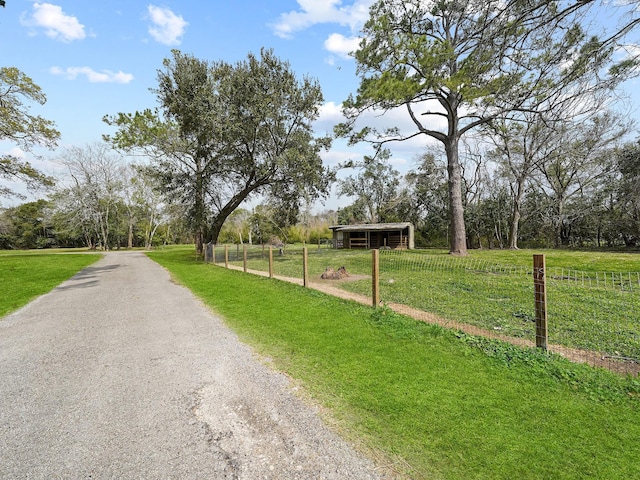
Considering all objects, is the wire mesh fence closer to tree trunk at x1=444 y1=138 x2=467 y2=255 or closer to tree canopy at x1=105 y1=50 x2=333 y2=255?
tree trunk at x1=444 y1=138 x2=467 y2=255

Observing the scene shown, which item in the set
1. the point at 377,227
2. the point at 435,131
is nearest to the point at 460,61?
the point at 435,131

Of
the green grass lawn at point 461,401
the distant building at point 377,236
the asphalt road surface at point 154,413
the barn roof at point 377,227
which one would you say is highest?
the barn roof at point 377,227

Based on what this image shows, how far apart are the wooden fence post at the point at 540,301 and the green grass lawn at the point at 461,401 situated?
0.25 meters

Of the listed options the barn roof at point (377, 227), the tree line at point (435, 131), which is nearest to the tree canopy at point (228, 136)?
the tree line at point (435, 131)

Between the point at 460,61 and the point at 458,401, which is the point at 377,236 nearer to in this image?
the point at 460,61

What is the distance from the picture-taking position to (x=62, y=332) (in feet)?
16.1

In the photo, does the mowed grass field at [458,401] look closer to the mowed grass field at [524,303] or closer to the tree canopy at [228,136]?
the mowed grass field at [524,303]

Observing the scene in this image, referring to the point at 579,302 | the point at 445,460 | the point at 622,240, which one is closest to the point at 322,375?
the point at 445,460

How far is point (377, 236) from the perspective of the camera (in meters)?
29.7

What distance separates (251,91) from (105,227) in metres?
34.1

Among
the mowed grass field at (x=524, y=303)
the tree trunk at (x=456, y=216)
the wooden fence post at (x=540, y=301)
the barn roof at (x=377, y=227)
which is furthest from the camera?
the barn roof at (x=377, y=227)

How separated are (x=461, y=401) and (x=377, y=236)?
90.3ft

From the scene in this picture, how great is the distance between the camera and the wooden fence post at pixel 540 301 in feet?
11.6

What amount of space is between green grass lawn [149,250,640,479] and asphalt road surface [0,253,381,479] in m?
0.32
